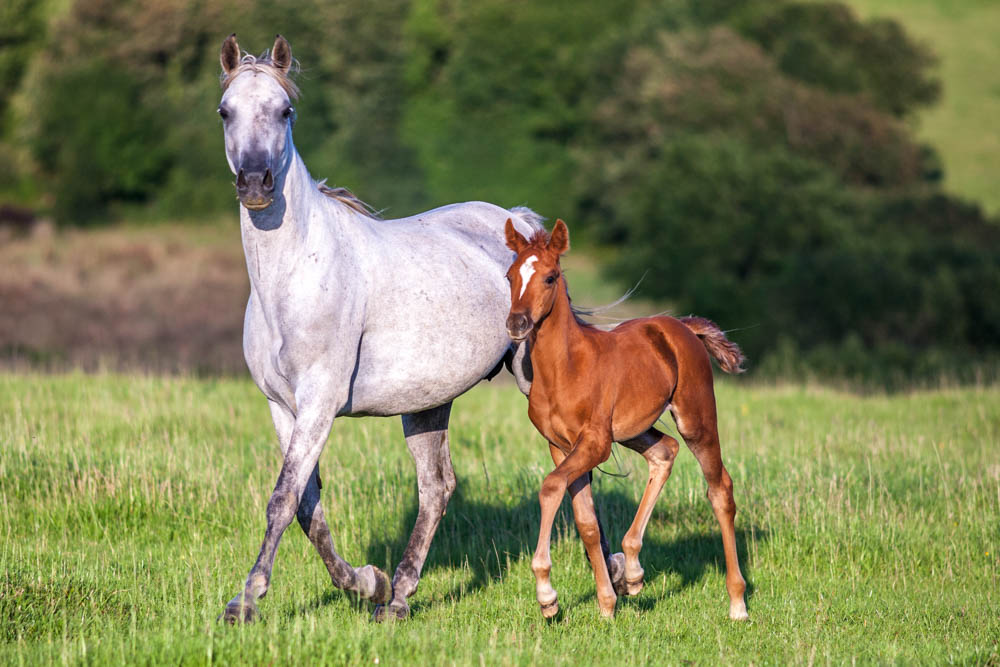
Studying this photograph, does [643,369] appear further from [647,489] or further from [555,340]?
[647,489]

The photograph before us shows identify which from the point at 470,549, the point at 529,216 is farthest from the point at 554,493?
the point at 529,216

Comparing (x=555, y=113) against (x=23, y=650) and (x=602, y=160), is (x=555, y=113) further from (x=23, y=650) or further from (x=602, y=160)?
(x=23, y=650)

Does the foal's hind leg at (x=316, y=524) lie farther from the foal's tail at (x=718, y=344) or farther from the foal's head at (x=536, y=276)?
the foal's tail at (x=718, y=344)

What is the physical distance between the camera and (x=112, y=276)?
1237 inches

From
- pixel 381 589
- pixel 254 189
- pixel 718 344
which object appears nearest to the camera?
pixel 254 189

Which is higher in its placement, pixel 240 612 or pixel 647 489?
pixel 647 489

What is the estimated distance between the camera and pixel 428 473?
270 inches

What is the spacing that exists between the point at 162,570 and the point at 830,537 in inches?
181

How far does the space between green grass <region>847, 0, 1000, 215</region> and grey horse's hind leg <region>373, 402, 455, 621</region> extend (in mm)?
46772

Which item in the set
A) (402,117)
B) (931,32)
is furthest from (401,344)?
(931,32)

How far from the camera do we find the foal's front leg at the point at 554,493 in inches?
219

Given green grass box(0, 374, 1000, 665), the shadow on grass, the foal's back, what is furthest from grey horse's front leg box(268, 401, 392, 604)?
→ the foal's back

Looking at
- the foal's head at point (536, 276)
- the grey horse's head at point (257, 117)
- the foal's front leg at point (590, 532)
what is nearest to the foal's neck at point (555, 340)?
the foal's head at point (536, 276)

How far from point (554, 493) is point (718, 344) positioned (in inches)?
70.1
